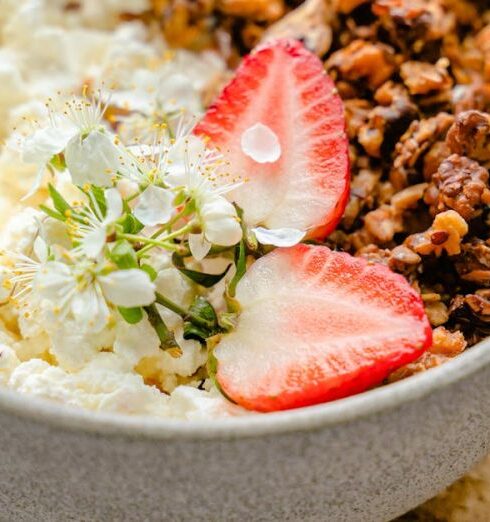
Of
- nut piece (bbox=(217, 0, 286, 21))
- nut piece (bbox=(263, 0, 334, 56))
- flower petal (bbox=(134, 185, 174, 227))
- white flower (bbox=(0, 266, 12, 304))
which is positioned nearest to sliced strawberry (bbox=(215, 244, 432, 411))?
flower petal (bbox=(134, 185, 174, 227))

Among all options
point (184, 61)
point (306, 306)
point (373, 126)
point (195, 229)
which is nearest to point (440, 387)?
point (306, 306)

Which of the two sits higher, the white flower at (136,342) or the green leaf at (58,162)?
the green leaf at (58,162)

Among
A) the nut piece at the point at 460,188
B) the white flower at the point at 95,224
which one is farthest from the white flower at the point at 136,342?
the nut piece at the point at 460,188

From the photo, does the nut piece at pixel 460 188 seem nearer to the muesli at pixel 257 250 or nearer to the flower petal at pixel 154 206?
the muesli at pixel 257 250

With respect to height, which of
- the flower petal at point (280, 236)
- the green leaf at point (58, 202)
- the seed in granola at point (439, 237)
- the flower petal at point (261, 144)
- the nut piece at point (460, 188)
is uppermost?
the green leaf at point (58, 202)

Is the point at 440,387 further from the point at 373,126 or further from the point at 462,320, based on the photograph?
the point at 373,126

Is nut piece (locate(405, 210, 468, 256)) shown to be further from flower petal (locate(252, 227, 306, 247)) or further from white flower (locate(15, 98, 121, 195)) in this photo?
white flower (locate(15, 98, 121, 195))

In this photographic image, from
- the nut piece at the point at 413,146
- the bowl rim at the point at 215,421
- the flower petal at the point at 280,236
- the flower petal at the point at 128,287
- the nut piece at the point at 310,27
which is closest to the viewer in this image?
the bowl rim at the point at 215,421

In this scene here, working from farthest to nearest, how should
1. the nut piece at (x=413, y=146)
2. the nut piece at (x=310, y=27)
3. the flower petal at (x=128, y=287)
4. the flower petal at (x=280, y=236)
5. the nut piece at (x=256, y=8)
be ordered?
the nut piece at (x=256, y=8)
the nut piece at (x=310, y=27)
the nut piece at (x=413, y=146)
the flower petal at (x=280, y=236)
the flower petal at (x=128, y=287)
